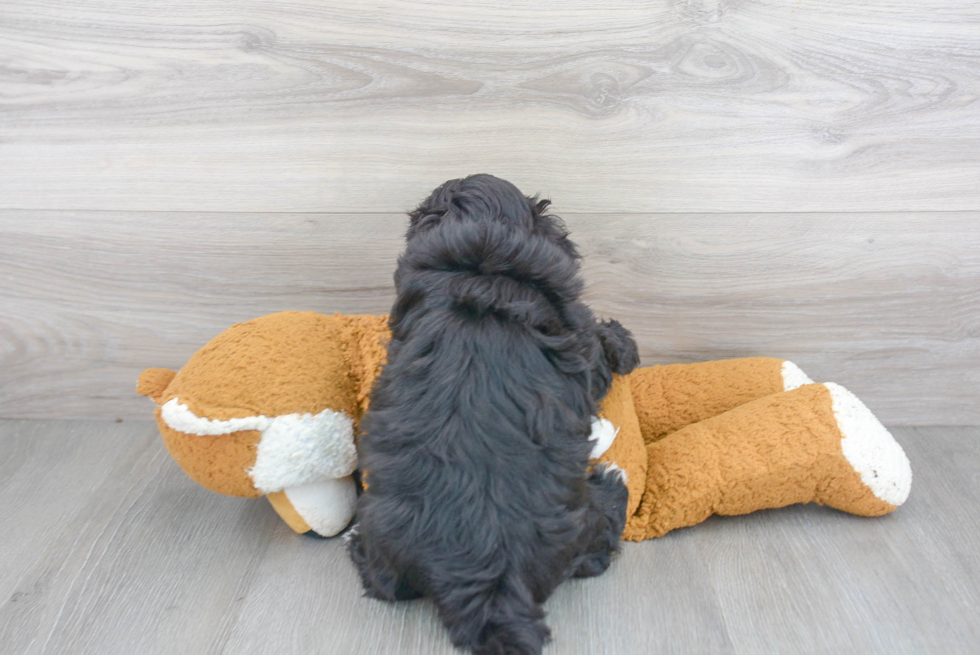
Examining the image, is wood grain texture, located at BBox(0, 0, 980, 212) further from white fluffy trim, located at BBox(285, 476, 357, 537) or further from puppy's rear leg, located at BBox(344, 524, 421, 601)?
puppy's rear leg, located at BBox(344, 524, 421, 601)

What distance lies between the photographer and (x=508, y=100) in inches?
52.8

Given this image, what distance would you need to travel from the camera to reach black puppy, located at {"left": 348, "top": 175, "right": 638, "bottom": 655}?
36.3 inches

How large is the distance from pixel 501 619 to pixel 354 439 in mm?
411

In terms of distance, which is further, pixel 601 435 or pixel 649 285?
pixel 649 285

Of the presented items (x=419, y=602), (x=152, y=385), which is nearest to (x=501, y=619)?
(x=419, y=602)

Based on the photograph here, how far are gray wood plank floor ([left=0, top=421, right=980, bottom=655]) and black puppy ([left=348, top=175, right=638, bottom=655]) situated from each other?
126mm

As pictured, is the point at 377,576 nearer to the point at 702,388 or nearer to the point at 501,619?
the point at 501,619

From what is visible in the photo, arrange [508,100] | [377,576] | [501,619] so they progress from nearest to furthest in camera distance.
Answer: [501,619]
[377,576]
[508,100]

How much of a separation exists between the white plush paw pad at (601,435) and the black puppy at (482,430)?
7 cm

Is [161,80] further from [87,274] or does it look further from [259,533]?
→ [259,533]

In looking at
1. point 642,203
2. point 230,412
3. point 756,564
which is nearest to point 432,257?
point 230,412

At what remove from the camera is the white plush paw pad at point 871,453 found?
3.81 ft

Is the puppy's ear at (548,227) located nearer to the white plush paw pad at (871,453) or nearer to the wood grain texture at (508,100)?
the wood grain texture at (508,100)

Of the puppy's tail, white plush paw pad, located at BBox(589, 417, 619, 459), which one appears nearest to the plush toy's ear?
the puppy's tail
